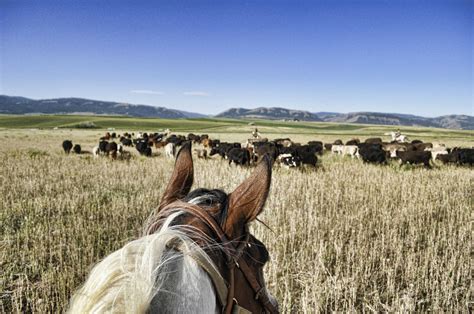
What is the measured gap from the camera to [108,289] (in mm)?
845

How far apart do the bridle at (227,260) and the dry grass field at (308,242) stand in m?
0.42

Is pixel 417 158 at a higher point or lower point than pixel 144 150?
higher

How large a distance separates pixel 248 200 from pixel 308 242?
4465mm

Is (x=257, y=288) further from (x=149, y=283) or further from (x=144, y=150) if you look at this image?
(x=144, y=150)

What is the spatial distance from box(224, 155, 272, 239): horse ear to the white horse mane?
20 cm

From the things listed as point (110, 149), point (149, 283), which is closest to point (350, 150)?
point (110, 149)

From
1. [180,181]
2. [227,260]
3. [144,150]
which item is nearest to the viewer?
[227,260]

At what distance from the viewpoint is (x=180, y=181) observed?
146cm

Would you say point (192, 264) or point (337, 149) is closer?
point (192, 264)

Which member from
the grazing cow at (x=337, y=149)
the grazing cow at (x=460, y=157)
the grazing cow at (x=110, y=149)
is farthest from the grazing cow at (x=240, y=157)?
the grazing cow at (x=460, y=157)

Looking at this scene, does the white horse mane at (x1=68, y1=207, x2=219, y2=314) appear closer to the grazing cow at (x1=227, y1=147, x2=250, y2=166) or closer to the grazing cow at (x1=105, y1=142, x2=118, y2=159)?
the grazing cow at (x1=227, y1=147, x2=250, y2=166)

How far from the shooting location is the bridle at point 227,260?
3.18 feet

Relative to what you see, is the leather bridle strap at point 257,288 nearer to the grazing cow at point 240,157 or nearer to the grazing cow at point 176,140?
the grazing cow at point 240,157

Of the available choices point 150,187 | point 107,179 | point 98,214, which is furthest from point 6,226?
point 107,179
